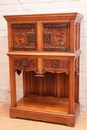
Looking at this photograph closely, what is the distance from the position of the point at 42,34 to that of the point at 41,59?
0.27m

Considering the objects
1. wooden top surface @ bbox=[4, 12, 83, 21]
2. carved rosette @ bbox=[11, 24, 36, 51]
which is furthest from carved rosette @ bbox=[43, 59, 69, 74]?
wooden top surface @ bbox=[4, 12, 83, 21]

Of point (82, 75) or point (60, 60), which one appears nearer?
point (60, 60)

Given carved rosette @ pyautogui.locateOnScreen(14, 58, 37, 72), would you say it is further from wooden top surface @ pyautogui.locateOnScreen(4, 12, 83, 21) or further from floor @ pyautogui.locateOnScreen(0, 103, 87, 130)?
floor @ pyautogui.locateOnScreen(0, 103, 87, 130)

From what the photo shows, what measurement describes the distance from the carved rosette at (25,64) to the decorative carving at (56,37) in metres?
0.22

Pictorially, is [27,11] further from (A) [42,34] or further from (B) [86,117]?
(B) [86,117]

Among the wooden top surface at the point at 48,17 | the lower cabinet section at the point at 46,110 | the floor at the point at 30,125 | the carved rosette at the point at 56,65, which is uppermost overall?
the wooden top surface at the point at 48,17

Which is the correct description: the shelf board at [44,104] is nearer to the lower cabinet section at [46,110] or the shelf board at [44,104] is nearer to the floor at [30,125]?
the lower cabinet section at [46,110]

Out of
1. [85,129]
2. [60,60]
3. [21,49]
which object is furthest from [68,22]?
[85,129]

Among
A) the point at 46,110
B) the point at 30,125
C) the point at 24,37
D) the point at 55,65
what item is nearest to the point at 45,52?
the point at 55,65

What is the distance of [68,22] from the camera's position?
2281 millimetres

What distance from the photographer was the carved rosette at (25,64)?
8.09ft

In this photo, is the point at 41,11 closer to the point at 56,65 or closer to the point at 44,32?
the point at 44,32

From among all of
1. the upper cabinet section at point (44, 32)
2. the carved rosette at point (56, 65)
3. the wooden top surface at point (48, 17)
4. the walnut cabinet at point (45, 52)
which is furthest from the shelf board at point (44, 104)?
the wooden top surface at point (48, 17)

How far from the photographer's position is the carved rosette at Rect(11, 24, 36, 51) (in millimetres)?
2426
